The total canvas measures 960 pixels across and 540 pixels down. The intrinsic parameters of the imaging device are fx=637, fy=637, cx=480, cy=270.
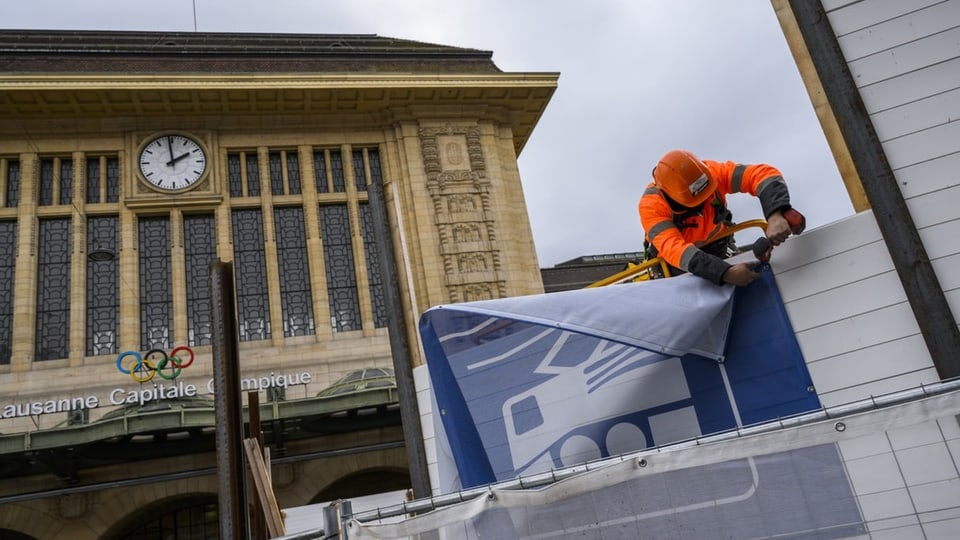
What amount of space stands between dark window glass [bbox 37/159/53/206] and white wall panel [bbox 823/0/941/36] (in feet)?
78.2

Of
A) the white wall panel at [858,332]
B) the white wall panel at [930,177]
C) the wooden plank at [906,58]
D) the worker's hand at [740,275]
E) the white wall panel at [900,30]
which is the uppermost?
the white wall panel at [900,30]

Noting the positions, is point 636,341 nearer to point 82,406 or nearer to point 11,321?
point 82,406

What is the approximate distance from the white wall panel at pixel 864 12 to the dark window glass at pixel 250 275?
1925 cm

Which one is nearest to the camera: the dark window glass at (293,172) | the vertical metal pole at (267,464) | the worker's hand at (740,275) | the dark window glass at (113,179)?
the worker's hand at (740,275)

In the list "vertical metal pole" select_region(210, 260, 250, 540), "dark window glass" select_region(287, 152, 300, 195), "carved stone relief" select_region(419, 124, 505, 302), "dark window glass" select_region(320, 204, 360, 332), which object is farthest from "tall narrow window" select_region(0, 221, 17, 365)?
"vertical metal pole" select_region(210, 260, 250, 540)

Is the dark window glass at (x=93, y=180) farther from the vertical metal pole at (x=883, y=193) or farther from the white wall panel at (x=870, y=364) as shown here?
the white wall panel at (x=870, y=364)

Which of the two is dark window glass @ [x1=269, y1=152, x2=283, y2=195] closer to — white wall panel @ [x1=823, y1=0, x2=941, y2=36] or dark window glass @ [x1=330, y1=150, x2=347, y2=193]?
dark window glass @ [x1=330, y1=150, x2=347, y2=193]

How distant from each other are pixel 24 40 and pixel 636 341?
28.1 metres

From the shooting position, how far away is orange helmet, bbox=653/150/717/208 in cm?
484

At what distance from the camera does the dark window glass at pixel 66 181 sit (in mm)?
21625

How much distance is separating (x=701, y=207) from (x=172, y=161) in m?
21.6

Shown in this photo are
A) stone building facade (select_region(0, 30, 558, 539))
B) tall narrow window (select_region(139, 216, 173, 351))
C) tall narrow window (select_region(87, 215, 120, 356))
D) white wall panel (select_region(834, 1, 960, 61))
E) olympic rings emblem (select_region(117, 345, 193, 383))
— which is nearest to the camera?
white wall panel (select_region(834, 1, 960, 61))

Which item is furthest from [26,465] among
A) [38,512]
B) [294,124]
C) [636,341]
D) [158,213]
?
[636,341]

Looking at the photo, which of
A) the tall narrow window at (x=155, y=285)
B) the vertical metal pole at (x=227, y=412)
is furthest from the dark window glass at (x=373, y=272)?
the vertical metal pole at (x=227, y=412)
